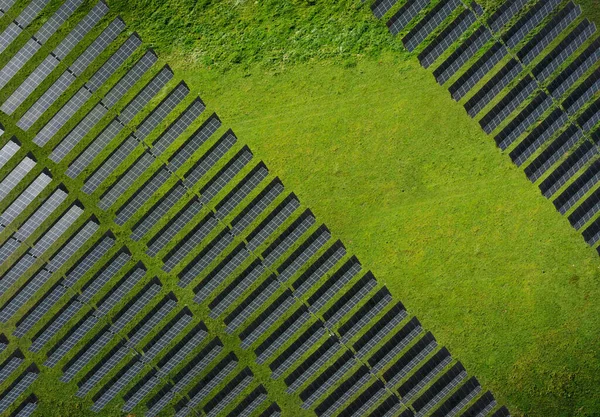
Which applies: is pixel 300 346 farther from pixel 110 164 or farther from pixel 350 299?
pixel 110 164

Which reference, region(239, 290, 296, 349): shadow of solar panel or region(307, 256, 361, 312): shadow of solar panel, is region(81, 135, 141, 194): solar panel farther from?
region(307, 256, 361, 312): shadow of solar panel

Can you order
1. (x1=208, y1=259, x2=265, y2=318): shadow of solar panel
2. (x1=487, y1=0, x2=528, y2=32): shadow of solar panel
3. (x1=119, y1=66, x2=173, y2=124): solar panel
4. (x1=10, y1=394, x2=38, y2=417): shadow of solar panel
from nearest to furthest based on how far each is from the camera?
(x1=487, y1=0, x2=528, y2=32): shadow of solar panel, (x1=119, y1=66, x2=173, y2=124): solar panel, (x1=208, y1=259, x2=265, y2=318): shadow of solar panel, (x1=10, y1=394, x2=38, y2=417): shadow of solar panel

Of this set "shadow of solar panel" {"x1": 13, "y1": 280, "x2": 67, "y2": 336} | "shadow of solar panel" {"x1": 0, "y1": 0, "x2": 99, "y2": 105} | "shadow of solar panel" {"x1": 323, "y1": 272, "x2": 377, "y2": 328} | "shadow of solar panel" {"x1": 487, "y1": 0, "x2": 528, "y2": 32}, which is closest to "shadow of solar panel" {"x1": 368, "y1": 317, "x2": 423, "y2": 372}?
"shadow of solar panel" {"x1": 323, "y1": 272, "x2": 377, "y2": 328}

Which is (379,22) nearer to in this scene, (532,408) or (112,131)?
(112,131)

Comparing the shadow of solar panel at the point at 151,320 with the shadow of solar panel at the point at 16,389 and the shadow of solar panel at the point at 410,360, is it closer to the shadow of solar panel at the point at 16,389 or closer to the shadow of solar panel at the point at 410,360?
the shadow of solar panel at the point at 16,389

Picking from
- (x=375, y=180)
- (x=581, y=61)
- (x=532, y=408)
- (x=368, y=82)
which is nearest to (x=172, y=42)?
(x=368, y=82)

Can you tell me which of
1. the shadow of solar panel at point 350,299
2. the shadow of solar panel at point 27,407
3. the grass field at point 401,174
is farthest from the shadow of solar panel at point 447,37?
the shadow of solar panel at point 27,407

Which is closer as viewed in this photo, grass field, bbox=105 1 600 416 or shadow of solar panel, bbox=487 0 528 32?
shadow of solar panel, bbox=487 0 528 32

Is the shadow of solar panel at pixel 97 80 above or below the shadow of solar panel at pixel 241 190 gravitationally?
above
